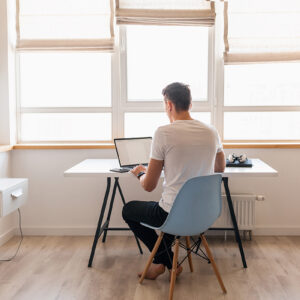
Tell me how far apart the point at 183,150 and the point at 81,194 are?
174cm

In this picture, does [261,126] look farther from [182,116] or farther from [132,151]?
[182,116]

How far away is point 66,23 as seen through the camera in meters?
3.81

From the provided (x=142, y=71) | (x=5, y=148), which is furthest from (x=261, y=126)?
(x=5, y=148)

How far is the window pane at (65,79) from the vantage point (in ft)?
13.0

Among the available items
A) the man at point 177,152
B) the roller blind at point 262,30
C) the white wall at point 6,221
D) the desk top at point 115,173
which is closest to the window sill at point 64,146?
the white wall at point 6,221

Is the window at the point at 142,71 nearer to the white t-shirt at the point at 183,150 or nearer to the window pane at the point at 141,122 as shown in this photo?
the window pane at the point at 141,122

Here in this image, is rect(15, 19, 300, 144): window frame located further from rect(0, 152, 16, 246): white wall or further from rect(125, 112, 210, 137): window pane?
rect(0, 152, 16, 246): white wall

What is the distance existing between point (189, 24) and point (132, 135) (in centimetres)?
114

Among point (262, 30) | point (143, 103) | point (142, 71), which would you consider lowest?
point (143, 103)

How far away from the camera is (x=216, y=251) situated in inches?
136

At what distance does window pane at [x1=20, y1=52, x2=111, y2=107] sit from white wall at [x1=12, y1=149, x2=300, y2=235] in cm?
50

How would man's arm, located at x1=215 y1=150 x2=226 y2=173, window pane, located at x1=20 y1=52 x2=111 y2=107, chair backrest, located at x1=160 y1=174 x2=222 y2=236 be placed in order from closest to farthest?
1. chair backrest, located at x1=160 y1=174 x2=222 y2=236
2. man's arm, located at x1=215 y1=150 x2=226 y2=173
3. window pane, located at x1=20 y1=52 x2=111 y2=107

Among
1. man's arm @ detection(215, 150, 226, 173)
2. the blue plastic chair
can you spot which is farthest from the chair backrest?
man's arm @ detection(215, 150, 226, 173)

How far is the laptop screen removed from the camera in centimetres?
320
